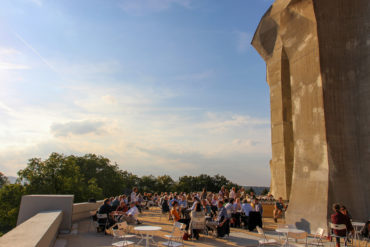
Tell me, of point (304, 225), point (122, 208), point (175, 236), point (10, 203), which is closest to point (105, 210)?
point (122, 208)

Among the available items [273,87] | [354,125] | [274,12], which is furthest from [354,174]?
[274,12]

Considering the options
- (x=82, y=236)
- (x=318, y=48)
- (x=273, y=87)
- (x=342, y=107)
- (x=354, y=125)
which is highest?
(x=273, y=87)

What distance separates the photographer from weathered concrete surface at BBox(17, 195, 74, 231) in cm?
1011

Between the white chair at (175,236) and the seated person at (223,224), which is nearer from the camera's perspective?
the white chair at (175,236)

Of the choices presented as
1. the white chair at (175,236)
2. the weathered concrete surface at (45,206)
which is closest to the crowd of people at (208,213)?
the white chair at (175,236)

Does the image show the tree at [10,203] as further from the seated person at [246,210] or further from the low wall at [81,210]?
the seated person at [246,210]

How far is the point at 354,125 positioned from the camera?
39.0ft

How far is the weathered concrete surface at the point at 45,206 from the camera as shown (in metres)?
10.1

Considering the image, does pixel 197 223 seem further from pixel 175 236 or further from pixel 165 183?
pixel 165 183

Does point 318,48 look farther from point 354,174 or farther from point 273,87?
point 273,87

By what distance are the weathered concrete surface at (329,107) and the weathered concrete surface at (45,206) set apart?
31.3ft

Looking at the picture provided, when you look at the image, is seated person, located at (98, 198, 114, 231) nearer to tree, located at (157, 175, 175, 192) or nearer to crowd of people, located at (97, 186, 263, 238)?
crowd of people, located at (97, 186, 263, 238)

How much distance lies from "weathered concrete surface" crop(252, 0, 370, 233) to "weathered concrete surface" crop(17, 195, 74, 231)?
9540 millimetres

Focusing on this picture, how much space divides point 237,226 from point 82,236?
22.1ft
